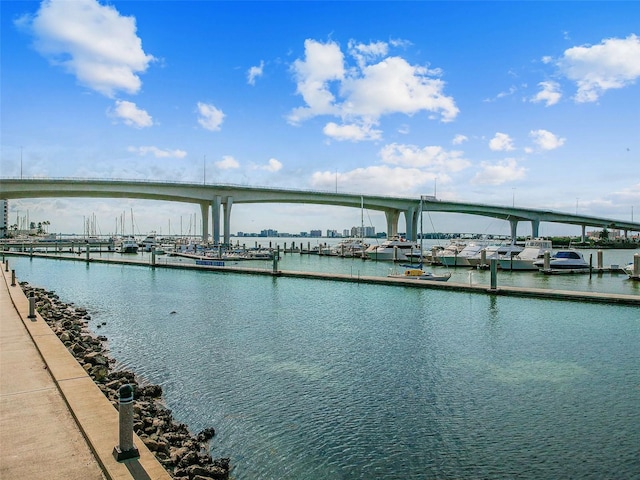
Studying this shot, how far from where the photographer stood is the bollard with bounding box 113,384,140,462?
657 centimetres

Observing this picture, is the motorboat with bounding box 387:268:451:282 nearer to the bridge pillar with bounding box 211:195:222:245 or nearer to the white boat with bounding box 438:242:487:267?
the white boat with bounding box 438:242:487:267

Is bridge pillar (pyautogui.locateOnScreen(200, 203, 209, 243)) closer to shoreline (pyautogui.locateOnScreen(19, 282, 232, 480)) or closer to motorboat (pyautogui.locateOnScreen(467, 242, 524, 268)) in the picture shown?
motorboat (pyautogui.locateOnScreen(467, 242, 524, 268))

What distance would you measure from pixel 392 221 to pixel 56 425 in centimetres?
11382

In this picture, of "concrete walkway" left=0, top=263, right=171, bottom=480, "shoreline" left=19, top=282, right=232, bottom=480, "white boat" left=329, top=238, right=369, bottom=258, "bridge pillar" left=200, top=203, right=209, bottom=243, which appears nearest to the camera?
"concrete walkway" left=0, top=263, right=171, bottom=480

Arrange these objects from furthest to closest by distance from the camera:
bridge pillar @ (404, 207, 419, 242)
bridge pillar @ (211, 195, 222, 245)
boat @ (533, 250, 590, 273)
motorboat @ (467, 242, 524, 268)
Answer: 1. bridge pillar @ (404, 207, 419, 242)
2. bridge pillar @ (211, 195, 222, 245)
3. motorboat @ (467, 242, 524, 268)
4. boat @ (533, 250, 590, 273)

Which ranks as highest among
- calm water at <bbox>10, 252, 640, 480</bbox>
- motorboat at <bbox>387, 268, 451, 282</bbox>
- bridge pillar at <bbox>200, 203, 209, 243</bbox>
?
bridge pillar at <bbox>200, 203, 209, 243</bbox>

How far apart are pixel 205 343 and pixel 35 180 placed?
73.7 meters

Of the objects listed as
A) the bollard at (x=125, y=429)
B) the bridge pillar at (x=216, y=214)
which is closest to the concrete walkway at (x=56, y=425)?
the bollard at (x=125, y=429)

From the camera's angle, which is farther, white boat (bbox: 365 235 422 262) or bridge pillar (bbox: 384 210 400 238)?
bridge pillar (bbox: 384 210 400 238)

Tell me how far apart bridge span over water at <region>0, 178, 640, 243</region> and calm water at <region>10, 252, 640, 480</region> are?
44452 mm

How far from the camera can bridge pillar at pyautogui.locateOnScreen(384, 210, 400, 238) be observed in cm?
11862

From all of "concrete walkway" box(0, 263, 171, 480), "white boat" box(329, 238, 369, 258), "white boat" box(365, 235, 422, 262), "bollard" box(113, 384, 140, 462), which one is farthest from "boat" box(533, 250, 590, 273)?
"bollard" box(113, 384, 140, 462)

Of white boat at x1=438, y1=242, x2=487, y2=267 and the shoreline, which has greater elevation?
white boat at x1=438, y1=242, x2=487, y2=267

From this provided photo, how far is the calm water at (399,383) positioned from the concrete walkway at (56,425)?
243cm
